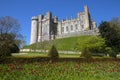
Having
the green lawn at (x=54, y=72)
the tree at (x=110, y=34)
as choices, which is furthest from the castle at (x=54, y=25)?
the green lawn at (x=54, y=72)

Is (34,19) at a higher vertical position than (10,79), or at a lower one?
higher

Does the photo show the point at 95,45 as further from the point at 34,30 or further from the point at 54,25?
the point at 54,25

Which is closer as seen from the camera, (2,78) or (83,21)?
(2,78)

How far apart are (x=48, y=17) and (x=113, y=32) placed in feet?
177

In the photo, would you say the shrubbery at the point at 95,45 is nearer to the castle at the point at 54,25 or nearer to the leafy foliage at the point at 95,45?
the leafy foliage at the point at 95,45

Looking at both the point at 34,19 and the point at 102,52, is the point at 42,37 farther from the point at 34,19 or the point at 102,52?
the point at 102,52

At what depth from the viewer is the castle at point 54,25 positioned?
3651 inches

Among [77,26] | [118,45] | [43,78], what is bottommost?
[43,78]

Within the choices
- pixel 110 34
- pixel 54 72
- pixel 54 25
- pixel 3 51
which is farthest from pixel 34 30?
pixel 54 72

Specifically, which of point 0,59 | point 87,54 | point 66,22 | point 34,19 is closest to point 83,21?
point 66,22

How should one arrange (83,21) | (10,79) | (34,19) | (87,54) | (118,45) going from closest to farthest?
1. (10,79)
2. (87,54)
3. (118,45)
4. (83,21)
5. (34,19)

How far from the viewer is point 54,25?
103 m

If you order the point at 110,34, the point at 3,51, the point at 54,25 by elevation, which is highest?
the point at 54,25

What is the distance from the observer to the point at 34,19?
3991 inches
